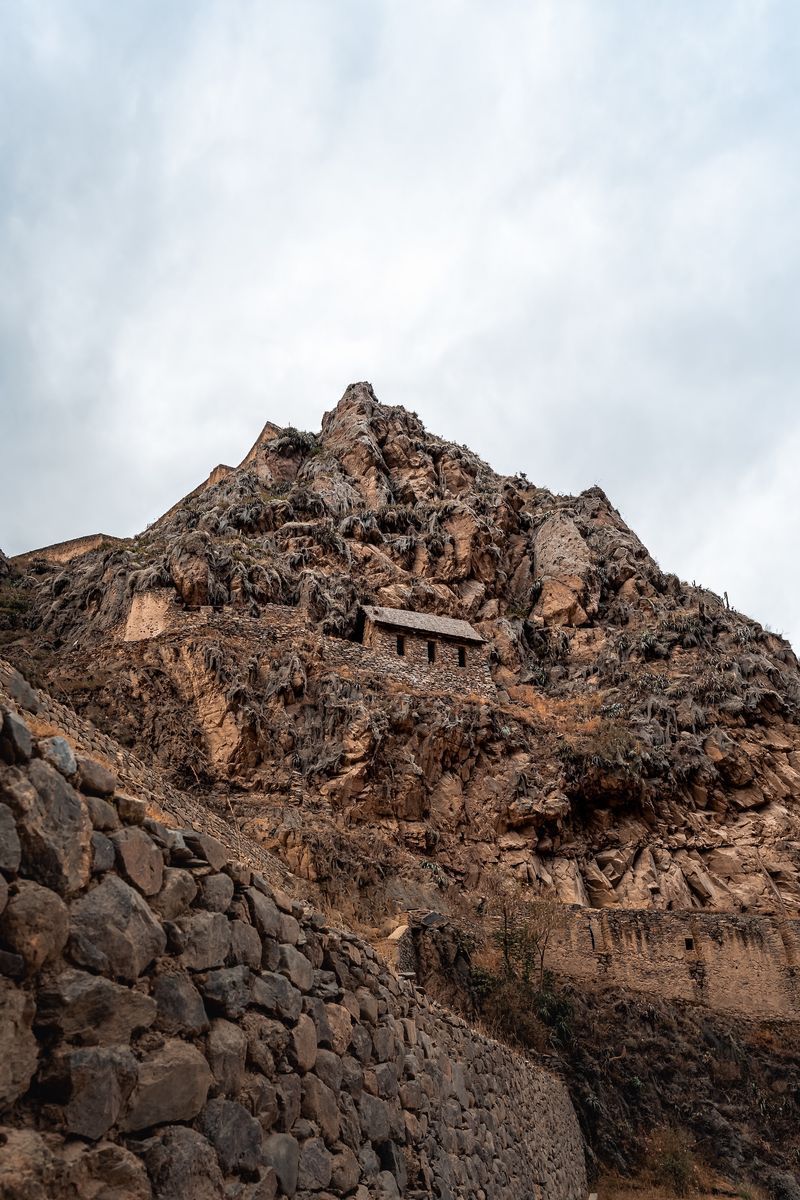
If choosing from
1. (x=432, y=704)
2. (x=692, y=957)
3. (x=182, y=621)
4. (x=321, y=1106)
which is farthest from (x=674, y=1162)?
(x=182, y=621)

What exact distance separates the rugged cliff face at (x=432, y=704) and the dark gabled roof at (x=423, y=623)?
114cm

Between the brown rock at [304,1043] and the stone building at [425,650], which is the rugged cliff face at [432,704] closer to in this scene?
the stone building at [425,650]

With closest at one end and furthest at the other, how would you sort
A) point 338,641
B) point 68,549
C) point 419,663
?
point 338,641 → point 419,663 → point 68,549

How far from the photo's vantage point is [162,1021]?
3.72 metres

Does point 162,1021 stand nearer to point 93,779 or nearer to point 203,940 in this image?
point 203,940

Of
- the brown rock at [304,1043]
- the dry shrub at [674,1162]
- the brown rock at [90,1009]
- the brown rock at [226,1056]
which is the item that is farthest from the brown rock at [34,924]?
the dry shrub at [674,1162]

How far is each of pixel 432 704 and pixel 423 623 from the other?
5.56 m

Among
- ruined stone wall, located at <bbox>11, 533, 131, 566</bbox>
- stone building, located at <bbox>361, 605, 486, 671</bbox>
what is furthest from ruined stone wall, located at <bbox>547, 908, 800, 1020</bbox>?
ruined stone wall, located at <bbox>11, 533, 131, 566</bbox>

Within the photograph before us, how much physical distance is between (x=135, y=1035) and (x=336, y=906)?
15.4 meters

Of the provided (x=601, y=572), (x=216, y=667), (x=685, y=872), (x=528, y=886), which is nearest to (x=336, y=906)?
(x=528, y=886)

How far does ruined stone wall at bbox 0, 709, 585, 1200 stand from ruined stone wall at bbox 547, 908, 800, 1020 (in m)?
15.1

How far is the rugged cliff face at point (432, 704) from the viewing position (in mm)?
22047

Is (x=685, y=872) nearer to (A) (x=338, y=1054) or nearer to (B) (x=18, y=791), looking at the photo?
(A) (x=338, y=1054)

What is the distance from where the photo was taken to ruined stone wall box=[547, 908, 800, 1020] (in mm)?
19688
